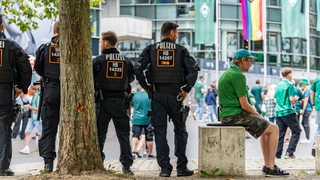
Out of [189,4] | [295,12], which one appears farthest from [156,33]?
[295,12]

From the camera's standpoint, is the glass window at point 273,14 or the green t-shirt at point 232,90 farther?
the glass window at point 273,14

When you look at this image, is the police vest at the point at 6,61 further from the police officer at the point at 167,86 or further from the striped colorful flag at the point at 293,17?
the striped colorful flag at the point at 293,17

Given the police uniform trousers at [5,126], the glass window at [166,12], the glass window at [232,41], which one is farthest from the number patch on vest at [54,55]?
the glass window at [166,12]

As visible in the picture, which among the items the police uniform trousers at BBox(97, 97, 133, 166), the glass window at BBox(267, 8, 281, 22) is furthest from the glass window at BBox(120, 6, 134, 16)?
the police uniform trousers at BBox(97, 97, 133, 166)

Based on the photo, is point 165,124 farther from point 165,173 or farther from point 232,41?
point 232,41

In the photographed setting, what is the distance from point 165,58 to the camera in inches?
369

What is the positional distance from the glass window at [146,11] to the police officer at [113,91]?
152 ft

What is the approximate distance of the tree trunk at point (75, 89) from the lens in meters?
8.09

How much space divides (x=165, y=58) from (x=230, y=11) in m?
46.0

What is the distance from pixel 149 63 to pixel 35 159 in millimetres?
6102

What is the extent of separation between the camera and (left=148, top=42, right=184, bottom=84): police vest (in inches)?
368

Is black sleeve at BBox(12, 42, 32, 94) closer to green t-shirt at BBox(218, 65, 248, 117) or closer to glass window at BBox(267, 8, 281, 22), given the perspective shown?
green t-shirt at BBox(218, 65, 248, 117)

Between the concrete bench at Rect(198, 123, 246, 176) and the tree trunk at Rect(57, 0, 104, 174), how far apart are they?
1.72 m

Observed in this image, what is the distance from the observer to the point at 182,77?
9430mm
